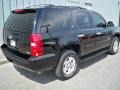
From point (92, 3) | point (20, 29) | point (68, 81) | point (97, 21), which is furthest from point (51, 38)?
point (92, 3)

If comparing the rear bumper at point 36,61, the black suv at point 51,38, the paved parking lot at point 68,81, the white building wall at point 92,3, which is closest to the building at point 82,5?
the white building wall at point 92,3

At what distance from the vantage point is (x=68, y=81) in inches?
174

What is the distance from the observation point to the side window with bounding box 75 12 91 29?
4.75 meters

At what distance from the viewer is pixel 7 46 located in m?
4.62

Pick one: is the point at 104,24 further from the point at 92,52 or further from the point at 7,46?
the point at 7,46

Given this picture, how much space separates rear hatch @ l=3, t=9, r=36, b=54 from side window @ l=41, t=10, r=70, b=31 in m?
0.29

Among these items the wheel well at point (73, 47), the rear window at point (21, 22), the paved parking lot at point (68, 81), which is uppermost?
the rear window at point (21, 22)

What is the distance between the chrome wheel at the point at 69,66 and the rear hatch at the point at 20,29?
112 cm

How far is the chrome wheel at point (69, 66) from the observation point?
14.6 ft

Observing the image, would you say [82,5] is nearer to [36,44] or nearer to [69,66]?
[69,66]

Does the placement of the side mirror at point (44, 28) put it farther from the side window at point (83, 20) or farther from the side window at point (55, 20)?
the side window at point (83, 20)

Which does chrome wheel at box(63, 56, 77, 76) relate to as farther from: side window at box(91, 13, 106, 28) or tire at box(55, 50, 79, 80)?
side window at box(91, 13, 106, 28)

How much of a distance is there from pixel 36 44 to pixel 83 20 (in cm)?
192

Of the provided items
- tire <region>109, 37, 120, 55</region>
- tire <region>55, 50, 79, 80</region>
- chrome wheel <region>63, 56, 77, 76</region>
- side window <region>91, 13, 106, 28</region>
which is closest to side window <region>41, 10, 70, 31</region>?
tire <region>55, 50, 79, 80</region>
